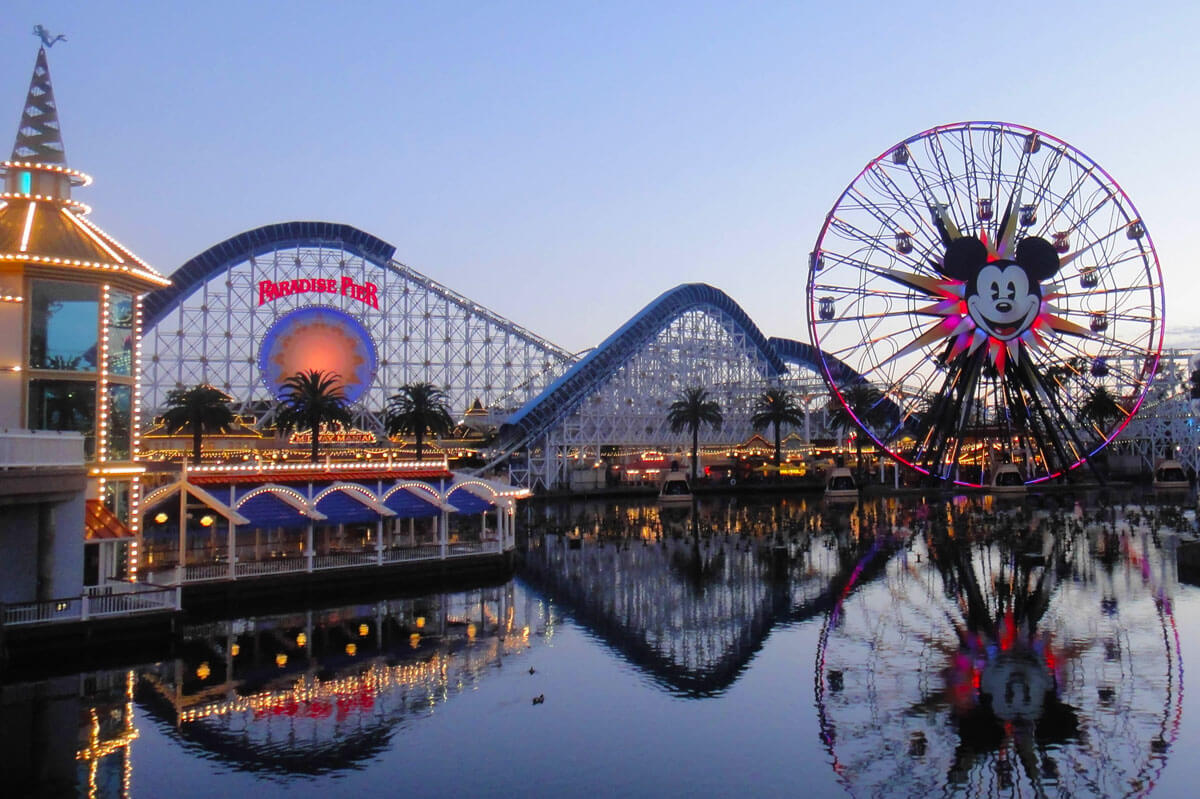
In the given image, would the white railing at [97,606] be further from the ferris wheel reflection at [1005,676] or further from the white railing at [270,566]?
the ferris wheel reflection at [1005,676]

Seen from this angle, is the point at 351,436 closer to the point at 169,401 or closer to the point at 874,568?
the point at 169,401

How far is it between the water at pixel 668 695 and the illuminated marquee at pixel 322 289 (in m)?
39.7

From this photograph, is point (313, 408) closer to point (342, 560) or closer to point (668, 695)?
point (342, 560)

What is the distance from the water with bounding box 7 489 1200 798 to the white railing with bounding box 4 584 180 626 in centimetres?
143

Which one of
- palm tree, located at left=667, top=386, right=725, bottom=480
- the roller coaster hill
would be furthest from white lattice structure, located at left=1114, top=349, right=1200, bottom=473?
palm tree, located at left=667, top=386, right=725, bottom=480

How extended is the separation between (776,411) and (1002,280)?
4208 cm

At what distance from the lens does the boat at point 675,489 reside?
254 feet

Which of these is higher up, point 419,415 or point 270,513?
point 419,415

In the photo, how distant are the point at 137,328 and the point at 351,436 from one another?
3452 cm

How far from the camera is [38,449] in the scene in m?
24.2

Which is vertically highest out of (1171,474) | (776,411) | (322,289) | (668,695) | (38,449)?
(322,289)

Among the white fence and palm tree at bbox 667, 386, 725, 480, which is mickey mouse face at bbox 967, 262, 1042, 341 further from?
palm tree at bbox 667, 386, 725, 480

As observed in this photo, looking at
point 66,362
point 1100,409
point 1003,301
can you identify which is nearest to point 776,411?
point 1100,409

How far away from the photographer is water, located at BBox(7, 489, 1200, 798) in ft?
61.2
